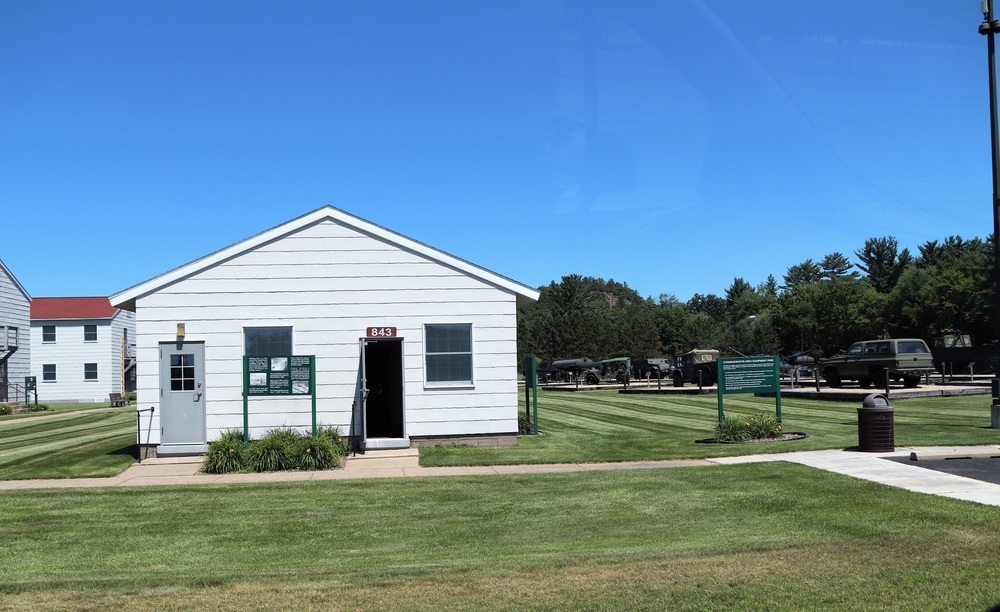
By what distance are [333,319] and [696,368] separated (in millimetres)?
29669

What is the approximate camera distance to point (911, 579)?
6152 millimetres

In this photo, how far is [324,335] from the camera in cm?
1641

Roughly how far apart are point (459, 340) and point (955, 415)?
1348cm

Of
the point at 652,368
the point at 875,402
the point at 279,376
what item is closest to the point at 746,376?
the point at 875,402

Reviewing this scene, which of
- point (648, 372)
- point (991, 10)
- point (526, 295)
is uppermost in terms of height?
point (991, 10)

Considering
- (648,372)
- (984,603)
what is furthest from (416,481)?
(648,372)

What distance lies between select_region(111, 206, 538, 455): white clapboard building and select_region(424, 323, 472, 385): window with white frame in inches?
0.8

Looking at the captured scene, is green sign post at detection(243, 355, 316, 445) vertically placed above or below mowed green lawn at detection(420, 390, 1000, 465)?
above

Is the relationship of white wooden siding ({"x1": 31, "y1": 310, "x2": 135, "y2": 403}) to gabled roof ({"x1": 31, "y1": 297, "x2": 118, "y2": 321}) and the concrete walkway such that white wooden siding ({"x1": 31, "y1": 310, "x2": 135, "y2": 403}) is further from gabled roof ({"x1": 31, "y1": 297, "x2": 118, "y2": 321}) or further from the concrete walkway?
the concrete walkway

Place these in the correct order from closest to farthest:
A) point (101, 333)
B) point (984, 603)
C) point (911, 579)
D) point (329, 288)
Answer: point (984, 603) → point (911, 579) → point (329, 288) → point (101, 333)

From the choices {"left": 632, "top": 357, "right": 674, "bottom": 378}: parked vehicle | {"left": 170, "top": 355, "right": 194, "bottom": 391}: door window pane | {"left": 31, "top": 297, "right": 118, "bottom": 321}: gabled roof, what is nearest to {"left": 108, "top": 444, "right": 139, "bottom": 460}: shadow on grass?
{"left": 170, "top": 355, "right": 194, "bottom": 391}: door window pane

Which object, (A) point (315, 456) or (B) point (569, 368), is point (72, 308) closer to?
(B) point (569, 368)

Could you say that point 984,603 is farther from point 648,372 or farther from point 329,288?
point 648,372

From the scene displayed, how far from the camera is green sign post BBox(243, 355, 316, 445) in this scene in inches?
612
